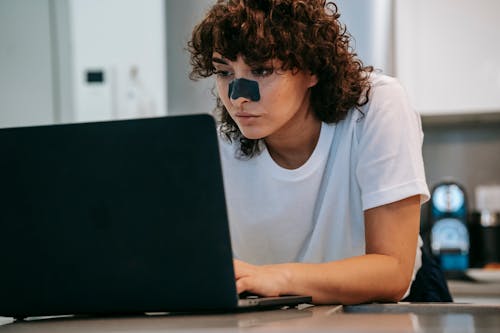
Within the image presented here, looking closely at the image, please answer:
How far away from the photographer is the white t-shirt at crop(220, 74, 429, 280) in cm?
118

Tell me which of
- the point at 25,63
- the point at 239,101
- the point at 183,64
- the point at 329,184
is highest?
the point at 25,63

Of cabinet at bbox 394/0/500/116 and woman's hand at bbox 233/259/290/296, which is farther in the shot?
cabinet at bbox 394/0/500/116

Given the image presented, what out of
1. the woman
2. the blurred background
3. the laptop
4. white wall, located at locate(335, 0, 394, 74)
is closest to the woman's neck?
the woman

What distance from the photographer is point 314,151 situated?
129cm

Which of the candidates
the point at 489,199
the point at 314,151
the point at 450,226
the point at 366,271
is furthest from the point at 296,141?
the point at 489,199

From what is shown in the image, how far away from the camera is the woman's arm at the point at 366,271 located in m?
0.99

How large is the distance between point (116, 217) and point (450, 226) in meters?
1.92

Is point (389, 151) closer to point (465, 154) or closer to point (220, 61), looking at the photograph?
point (220, 61)

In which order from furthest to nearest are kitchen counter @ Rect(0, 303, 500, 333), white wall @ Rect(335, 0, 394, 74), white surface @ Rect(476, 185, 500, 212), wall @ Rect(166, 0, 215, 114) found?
→ 1. white surface @ Rect(476, 185, 500, 212)
2. wall @ Rect(166, 0, 215, 114)
3. white wall @ Rect(335, 0, 394, 74)
4. kitchen counter @ Rect(0, 303, 500, 333)

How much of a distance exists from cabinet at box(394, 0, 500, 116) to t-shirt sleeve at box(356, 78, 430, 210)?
1.40 meters

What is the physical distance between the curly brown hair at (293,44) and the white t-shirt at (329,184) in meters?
0.03

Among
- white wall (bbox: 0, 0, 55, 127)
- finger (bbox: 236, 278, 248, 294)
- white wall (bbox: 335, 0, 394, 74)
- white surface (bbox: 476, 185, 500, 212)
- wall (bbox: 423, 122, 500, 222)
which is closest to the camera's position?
finger (bbox: 236, 278, 248, 294)

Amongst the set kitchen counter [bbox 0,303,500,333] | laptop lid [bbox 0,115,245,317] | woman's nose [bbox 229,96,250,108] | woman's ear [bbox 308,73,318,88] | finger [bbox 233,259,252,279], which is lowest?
kitchen counter [bbox 0,303,500,333]

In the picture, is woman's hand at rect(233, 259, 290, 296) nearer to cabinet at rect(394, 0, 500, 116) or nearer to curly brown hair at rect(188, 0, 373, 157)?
curly brown hair at rect(188, 0, 373, 157)
